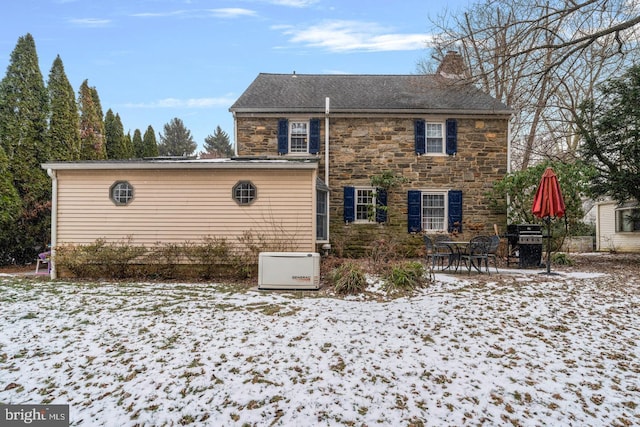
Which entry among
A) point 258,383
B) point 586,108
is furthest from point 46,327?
point 586,108

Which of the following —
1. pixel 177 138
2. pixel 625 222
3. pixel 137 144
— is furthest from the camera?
pixel 177 138

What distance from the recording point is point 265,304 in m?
5.79

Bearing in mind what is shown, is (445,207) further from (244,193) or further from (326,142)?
(244,193)

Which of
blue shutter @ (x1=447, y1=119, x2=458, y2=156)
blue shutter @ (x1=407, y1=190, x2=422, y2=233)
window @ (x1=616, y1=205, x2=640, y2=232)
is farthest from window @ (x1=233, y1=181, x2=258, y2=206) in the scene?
window @ (x1=616, y1=205, x2=640, y2=232)

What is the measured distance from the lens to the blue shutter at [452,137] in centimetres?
1213

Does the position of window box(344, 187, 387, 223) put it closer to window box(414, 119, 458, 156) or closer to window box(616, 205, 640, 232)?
window box(414, 119, 458, 156)

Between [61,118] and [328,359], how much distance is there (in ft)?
43.6

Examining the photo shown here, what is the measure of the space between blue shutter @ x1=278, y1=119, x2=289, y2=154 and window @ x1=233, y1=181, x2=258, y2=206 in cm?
410

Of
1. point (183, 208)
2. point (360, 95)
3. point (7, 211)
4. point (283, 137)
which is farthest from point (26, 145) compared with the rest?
point (360, 95)

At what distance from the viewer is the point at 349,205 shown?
1198cm

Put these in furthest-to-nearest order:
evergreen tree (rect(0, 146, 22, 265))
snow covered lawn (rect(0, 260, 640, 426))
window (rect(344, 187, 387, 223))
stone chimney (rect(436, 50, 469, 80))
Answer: stone chimney (rect(436, 50, 469, 80)), window (rect(344, 187, 387, 223)), evergreen tree (rect(0, 146, 22, 265)), snow covered lawn (rect(0, 260, 640, 426))

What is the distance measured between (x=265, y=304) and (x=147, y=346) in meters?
2.00

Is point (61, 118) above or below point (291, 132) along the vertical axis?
above

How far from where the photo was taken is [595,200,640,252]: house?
50.9 feet
